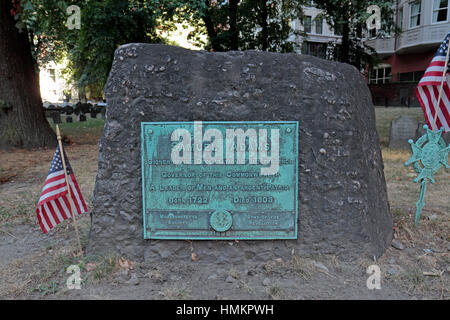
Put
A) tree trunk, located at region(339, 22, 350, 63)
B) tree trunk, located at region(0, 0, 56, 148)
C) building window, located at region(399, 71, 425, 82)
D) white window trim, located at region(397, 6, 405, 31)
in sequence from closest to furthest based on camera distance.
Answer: tree trunk, located at region(0, 0, 56, 148) < tree trunk, located at region(339, 22, 350, 63) < building window, located at region(399, 71, 425, 82) < white window trim, located at region(397, 6, 405, 31)

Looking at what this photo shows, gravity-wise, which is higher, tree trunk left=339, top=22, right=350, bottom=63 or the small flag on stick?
tree trunk left=339, top=22, right=350, bottom=63

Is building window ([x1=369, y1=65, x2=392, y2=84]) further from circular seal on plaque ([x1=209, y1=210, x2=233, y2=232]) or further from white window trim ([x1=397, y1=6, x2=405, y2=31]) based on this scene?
circular seal on plaque ([x1=209, y1=210, x2=233, y2=232])

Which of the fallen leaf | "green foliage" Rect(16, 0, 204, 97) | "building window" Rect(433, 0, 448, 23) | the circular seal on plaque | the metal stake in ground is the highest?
"building window" Rect(433, 0, 448, 23)

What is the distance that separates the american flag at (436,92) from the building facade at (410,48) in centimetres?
1793

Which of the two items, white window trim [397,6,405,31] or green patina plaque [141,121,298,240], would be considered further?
white window trim [397,6,405,31]

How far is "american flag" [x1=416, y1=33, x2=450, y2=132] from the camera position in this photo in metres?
3.79

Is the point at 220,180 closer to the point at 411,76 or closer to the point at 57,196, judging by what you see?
the point at 57,196

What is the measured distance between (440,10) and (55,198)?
25.1m

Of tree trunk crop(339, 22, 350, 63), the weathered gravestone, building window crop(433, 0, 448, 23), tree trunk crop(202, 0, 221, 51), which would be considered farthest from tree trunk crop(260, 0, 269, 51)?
building window crop(433, 0, 448, 23)

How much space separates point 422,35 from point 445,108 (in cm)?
2210

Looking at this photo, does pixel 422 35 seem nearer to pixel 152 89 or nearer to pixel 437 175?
pixel 437 175

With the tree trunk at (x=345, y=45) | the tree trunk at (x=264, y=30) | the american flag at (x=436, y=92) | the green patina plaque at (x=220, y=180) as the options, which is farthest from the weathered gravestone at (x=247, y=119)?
the tree trunk at (x=264, y=30)

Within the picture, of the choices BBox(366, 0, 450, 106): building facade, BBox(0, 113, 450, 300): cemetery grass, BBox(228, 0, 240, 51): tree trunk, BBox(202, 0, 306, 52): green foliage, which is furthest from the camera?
BBox(366, 0, 450, 106): building facade

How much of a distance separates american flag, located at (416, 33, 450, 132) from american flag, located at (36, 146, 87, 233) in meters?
3.68
